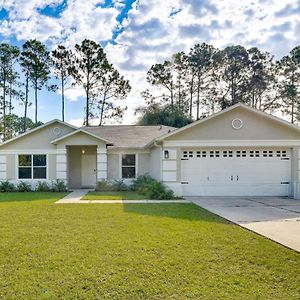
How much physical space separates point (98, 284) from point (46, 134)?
56.4 feet

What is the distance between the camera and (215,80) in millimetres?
38562

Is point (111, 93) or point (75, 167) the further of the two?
point (111, 93)

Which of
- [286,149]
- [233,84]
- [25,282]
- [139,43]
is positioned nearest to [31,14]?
[139,43]

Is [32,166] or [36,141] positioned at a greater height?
[36,141]

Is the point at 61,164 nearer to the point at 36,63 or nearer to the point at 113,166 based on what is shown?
the point at 113,166

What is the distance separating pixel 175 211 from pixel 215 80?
29926 millimetres

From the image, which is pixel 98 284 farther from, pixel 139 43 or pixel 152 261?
pixel 139 43

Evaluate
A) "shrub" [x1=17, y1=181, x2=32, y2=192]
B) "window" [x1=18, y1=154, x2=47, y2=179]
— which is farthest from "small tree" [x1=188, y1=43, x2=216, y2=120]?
"shrub" [x1=17, y1=181, x2=32, y2=192]

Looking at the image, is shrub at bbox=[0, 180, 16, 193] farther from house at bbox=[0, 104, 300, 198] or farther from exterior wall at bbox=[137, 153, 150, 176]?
house at bbox=[0, 104, 300, 198]

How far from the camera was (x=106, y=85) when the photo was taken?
36969 millimetres

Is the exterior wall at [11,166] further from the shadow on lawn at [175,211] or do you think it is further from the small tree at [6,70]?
the small tree at [6,70]

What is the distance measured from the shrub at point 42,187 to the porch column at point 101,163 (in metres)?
3.06

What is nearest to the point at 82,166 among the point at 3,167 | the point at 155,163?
the point at 3,167

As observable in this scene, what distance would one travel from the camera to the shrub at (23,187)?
19734mm
